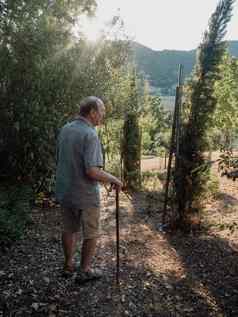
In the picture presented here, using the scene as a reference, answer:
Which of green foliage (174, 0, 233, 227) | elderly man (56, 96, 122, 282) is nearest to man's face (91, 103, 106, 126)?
elderly man (56, 96, 122, 282)

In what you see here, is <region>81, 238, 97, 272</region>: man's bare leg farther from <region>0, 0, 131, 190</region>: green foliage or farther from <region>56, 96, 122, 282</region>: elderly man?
<region>0, 0, 131, 190</region>: green foliage

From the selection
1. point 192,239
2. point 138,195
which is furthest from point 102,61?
point 192,239

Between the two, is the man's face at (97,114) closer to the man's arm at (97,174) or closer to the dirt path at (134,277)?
the man's arm at (97,174)

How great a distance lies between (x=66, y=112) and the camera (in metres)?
8.75

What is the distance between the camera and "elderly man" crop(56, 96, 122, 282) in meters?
3.64

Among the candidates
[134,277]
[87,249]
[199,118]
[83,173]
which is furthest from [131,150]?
[83,173]

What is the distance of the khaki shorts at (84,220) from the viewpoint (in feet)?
12.5

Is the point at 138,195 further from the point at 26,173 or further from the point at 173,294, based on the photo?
the point at 173,294

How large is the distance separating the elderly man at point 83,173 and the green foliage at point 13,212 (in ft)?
5.98

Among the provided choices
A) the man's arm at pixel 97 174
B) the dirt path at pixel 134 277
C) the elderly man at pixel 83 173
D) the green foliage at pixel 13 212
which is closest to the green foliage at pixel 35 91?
the green foliage at pixel 13 212

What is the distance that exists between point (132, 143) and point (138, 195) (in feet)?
6.98

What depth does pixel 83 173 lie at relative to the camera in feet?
12.3

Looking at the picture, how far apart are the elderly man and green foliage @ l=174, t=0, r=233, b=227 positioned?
133 inches

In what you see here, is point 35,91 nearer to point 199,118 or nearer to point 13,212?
point 13,212
